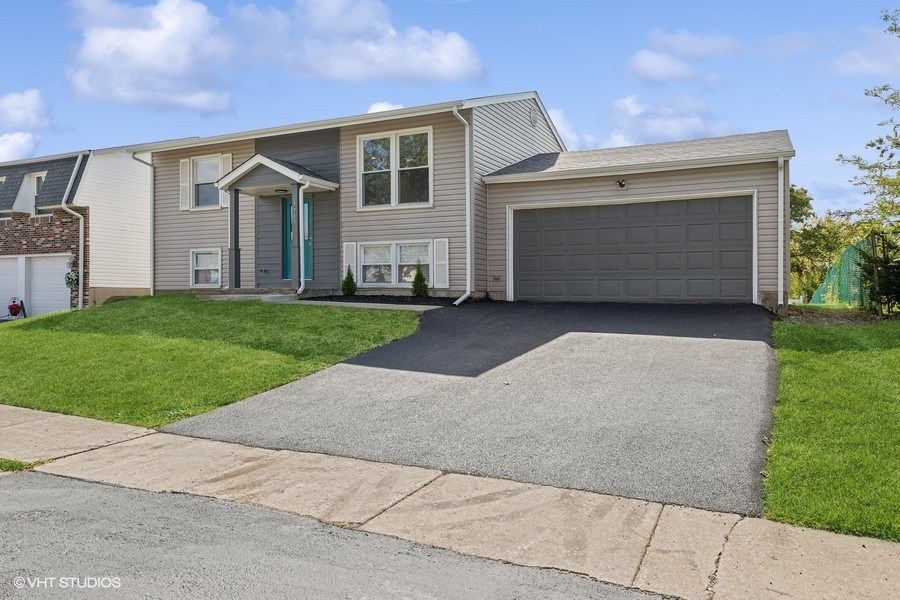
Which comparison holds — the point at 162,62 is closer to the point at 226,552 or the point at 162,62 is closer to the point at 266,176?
the point at 266,176

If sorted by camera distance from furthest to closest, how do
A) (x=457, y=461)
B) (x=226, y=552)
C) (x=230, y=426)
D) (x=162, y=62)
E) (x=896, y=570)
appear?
(x=162, y=62) < (x=230, y=426) < (x=457, y=461) < (x=226, y=552) < (x=896, y=570)

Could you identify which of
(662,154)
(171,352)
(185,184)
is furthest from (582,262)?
(185,184)

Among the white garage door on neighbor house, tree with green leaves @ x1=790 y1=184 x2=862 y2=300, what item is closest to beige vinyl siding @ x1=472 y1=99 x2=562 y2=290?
the white garage door on neighbor house

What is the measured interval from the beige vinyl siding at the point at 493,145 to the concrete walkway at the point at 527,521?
9534mm

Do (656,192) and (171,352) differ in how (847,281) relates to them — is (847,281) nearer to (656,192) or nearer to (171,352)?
(656,192)

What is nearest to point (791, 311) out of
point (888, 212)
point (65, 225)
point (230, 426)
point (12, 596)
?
point (888, 212)

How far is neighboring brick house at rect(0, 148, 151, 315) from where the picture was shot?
63.7 ft

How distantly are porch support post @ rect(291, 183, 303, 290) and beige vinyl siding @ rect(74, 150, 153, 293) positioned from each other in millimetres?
7544

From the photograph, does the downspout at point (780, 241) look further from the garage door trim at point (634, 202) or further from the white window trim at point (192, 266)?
the white window trim at point (192, 266)

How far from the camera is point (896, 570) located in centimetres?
317

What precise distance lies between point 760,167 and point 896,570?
417 inches

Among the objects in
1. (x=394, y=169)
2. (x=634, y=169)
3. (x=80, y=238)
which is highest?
(x=394, y=169)

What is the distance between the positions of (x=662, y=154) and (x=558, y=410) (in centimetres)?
980

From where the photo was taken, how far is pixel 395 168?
1495cm
